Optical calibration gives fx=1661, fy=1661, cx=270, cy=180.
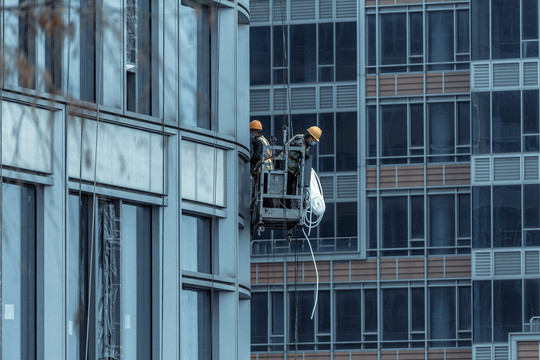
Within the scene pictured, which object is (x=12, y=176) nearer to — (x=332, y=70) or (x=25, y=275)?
(x=25, y=275)

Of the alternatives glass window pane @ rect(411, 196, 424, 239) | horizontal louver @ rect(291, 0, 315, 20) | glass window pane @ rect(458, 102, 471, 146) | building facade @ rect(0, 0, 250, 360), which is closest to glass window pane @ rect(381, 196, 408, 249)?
glass window pane @ rect(411, 196, 424, 239)

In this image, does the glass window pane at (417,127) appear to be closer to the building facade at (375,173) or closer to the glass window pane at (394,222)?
the building facade at (375,173)

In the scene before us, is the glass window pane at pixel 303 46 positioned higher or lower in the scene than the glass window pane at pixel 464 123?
higher

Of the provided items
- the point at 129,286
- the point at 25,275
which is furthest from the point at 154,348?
the point at 25,275

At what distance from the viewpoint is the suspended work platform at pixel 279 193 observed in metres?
27.7

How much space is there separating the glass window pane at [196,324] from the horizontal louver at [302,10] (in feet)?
104

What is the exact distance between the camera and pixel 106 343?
22422 millimetres

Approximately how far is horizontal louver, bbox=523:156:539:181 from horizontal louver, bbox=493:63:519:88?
2.44 metres

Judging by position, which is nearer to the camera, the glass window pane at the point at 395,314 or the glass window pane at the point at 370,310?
the glass window pane at the point at 395,314

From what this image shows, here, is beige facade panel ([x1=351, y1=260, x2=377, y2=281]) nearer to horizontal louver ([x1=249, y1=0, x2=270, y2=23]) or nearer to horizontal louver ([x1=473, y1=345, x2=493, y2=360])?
horizontal louver ([x1=473, y1=345, x2=493, y2=360])

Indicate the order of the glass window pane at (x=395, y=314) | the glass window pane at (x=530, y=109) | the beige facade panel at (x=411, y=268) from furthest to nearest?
the beige facade panel at (x=411, y=268) < the glass window pane at (x=395, y=314) < the glass window pane at (x=530, y=109)

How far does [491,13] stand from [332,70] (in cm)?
604

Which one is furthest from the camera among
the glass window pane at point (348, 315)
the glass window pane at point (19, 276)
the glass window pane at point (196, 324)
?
the glass window pane at point (348, 315)

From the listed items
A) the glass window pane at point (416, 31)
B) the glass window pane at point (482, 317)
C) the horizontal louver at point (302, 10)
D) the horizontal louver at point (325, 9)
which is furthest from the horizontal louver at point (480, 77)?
the glass window pane at point (482, 317)
